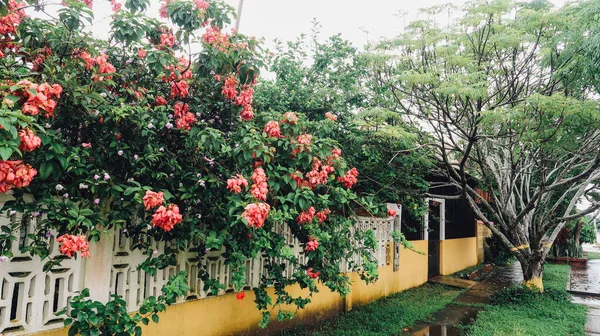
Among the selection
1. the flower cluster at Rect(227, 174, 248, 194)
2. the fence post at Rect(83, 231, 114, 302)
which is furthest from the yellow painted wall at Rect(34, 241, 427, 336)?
the flower cluster at Rect(227, 174, 248, 194)

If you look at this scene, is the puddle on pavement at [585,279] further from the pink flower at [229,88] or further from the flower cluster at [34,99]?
the flower cluster at [34,99]

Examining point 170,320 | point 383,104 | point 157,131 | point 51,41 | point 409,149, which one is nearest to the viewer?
point 51,41

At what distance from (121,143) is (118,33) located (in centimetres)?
109

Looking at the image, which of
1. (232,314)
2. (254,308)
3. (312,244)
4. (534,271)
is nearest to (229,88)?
(312,244)

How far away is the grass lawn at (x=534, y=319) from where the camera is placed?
5.97 meters

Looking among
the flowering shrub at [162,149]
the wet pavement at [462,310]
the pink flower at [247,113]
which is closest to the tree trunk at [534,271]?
the wet pavement at [462,310]

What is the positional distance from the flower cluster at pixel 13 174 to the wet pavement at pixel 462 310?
17.5 ft

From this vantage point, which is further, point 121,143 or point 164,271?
point 164,271

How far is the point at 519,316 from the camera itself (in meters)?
6.93

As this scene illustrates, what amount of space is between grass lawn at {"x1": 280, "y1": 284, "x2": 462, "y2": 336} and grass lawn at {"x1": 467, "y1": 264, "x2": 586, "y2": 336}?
0.96 m

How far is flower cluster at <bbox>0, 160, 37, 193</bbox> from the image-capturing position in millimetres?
2250

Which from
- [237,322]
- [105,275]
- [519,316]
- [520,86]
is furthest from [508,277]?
[105,275]

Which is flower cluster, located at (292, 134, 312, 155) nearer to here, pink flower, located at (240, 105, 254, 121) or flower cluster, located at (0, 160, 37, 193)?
pink flower, located at (240, 105, 254, 121)

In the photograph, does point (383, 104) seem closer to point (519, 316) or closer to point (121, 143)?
point (519, 316)
